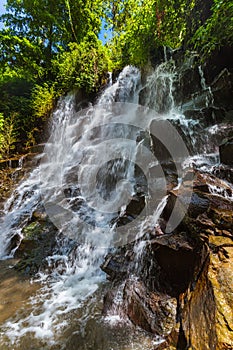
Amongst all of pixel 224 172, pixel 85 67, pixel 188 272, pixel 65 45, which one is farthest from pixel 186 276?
pixel 65 45

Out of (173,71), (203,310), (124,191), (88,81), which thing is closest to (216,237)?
(203,310)

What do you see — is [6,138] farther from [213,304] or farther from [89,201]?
[213,304]

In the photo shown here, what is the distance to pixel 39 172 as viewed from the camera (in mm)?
7820

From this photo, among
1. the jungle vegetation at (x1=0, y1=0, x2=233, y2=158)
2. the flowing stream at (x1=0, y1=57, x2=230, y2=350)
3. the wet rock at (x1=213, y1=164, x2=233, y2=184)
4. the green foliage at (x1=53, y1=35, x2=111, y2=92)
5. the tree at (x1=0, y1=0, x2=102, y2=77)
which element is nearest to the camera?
the flowing stream at (x1=0, y1=57, x2=230, y2=350)

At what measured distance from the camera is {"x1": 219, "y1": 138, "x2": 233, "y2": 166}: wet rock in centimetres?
416

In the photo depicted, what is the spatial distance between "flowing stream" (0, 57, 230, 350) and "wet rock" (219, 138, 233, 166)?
301mm

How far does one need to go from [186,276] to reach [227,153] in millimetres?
2816

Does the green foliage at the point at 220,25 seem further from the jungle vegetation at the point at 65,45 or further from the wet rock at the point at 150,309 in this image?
the wet rock at the point at 150,309

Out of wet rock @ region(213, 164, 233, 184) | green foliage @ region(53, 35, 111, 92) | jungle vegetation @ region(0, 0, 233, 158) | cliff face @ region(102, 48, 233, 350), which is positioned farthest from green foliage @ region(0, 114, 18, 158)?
wet rock @ region(213, 164, 233, 184)

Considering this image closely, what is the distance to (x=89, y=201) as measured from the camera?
18.4ft

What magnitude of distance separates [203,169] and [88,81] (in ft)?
26.6

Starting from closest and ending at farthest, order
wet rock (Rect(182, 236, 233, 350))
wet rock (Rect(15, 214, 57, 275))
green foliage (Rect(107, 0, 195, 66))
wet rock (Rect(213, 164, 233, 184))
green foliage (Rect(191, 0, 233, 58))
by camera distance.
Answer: wet rock (Rect(182, 236, 233, 350)) < wet rock (Rect(213, 164, 233, 184)) < wet rock (Rect(15, 214, 57, 275)) < green foliage (Rect(191, 0, 233, 58)) < green foliage (Rect(107, 0, 195, 66))

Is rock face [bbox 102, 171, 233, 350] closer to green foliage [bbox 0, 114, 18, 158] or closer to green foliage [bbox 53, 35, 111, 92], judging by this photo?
green foliage [bbox 0, 114, 18, 158]

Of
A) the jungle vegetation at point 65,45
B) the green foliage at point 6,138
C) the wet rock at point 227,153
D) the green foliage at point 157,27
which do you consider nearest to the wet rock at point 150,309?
the wet rock at point 227,153
